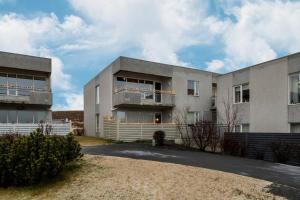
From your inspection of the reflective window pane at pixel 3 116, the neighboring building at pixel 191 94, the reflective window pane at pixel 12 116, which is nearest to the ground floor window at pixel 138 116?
the neighboring building at pixel 191 94

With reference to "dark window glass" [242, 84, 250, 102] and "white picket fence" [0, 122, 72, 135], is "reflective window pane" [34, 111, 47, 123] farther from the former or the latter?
"dark window glass" [242, 84, 250, 102]

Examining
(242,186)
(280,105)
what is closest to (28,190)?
(242,186)

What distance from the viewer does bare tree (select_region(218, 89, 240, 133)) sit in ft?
77.1

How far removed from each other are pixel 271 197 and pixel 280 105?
14.3 meters

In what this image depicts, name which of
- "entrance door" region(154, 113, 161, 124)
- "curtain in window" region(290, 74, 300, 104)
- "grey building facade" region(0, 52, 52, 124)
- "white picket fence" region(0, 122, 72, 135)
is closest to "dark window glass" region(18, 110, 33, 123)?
"grey building facade" region(0, 52, 52, 124)

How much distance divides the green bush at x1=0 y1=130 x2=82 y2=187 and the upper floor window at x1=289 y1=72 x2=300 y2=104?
1604 centimetres

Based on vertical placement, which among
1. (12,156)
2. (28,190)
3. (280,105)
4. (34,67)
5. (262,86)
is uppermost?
(34,67)

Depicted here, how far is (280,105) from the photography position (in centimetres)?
2017

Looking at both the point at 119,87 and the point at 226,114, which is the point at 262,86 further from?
the point at 119,87

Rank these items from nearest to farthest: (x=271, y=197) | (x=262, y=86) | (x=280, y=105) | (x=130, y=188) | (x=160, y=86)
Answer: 1. (x=271, y=197)
2. (x=130, y=188)
3. (x=280, y=105)
4. (x=262, y=86)
5. (x=160, y=86)

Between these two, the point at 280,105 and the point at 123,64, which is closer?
the point at 280,105

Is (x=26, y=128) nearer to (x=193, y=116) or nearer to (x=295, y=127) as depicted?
(x=193, y=116)

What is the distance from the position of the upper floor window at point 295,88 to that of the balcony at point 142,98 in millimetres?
11384

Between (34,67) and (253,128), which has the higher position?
(34,67)
